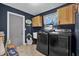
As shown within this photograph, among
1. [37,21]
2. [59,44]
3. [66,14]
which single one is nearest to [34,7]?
[37,21]

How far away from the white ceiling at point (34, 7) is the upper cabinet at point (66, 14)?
0.25 feet

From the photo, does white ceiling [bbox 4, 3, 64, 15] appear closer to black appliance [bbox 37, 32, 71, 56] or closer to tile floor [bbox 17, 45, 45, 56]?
black appliance [bbox 37, 32, 71, 56]

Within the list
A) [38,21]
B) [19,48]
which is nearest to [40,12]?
[38,21]

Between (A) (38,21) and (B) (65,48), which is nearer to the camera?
(B) (65,48)

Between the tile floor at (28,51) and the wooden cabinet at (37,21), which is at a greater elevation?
the wooden cabinet at (37,21)

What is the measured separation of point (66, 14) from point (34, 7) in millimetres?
346

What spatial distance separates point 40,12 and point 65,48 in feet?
1.50

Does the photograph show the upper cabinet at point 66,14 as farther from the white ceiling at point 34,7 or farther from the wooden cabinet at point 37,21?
the wooden cabinet at point 37,21

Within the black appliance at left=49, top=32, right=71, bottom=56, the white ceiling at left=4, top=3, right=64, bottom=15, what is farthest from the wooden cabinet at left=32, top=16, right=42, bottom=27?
the black appliance at left=49, top=32, right=71, bottom=56

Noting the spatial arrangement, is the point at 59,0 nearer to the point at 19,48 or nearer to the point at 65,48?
the point at 65,48

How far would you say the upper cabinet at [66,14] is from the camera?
4.08 ft

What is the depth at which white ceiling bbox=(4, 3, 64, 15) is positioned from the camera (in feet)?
4.39

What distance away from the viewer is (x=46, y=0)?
4.39 ft

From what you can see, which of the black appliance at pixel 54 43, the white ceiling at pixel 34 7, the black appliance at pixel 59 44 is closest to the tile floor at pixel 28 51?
the black appliance at pixel 54 43
